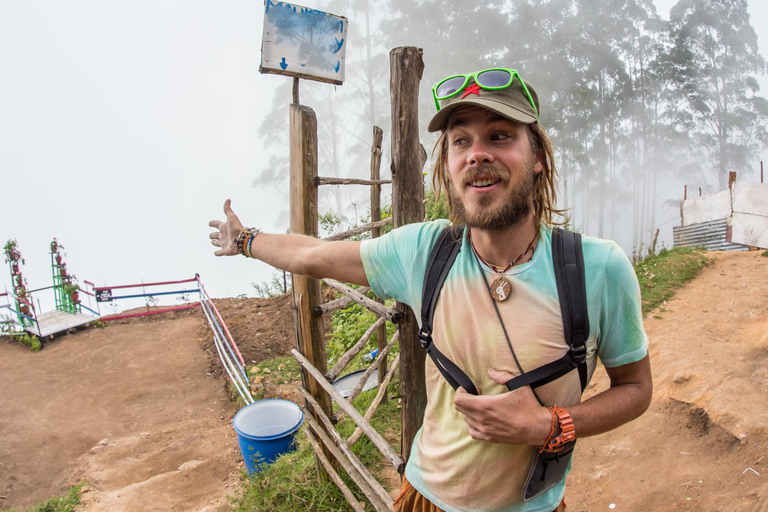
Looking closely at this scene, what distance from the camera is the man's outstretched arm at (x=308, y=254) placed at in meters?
1.75

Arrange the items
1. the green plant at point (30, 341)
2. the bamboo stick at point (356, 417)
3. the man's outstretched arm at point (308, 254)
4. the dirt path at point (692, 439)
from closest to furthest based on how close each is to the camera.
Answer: the man's outstretched arm at point (308, 254) → the bamboo stick at point (356, 417) → the dirt path at point (692, 439) → the green plant at point (30, 341)

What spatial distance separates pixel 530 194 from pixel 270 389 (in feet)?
24.8

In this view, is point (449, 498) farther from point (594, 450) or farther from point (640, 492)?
point (594, 450)

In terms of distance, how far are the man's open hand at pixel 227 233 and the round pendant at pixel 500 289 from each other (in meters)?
1.23

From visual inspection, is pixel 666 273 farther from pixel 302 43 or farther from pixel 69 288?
pixel 69 288

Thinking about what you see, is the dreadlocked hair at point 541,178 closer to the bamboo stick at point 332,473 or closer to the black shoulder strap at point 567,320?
the black shoulder strap at point 567,320

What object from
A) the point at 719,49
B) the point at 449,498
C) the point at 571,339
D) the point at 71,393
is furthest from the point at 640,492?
the point at 719,49

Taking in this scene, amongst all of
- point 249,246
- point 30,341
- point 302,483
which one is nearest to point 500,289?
point 249,246

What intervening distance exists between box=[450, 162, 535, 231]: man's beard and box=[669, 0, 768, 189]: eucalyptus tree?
35.5 m

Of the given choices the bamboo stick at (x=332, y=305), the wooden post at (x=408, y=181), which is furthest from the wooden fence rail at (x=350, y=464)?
the bamboo stick at (x=332, y=305)

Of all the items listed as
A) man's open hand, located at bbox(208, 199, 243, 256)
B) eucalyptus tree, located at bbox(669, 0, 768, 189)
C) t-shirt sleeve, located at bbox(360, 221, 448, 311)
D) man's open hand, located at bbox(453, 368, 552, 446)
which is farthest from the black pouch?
eucalyptus tree, located at bbox(669, 0, 768, 189)

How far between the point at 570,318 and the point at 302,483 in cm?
331

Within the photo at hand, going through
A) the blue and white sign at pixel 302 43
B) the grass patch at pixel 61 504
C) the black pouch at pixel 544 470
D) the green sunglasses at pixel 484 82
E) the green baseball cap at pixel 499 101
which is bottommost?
the grass patch at pixel 61 504

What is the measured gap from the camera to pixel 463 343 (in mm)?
1407
